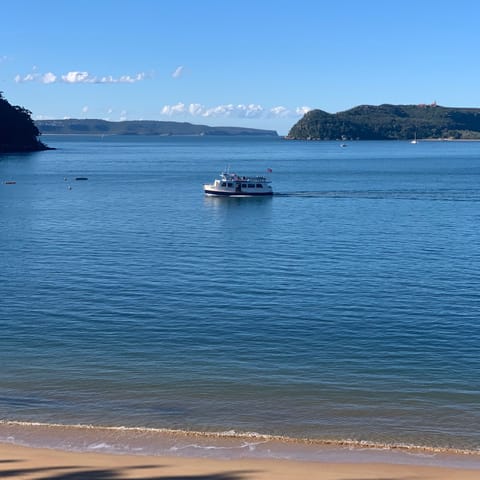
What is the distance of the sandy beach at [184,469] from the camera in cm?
2106

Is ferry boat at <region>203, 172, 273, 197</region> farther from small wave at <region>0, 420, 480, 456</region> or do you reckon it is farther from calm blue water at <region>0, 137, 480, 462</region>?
small wave at <region>0, 420, 480, 456</region>

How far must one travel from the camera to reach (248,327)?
1512 inches

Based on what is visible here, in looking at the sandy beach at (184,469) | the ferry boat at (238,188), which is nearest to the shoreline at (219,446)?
the sandy beach at (184,469)

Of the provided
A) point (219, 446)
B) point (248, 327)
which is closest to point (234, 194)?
point (248, 327)

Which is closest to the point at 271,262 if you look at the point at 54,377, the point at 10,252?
the point at 10,252

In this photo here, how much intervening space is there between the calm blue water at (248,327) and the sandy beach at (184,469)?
2.59 m

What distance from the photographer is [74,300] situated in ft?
144

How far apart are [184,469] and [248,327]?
1695 centimetres

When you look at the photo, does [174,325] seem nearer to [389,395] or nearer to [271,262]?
[389,395]

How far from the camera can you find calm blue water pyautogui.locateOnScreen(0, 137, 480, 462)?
89.1 ft

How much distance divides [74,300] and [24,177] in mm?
113699

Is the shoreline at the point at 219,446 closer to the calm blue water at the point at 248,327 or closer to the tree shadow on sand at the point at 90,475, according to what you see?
the calm blue water at the point at 248,327

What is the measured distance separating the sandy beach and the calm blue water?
2.59 metres

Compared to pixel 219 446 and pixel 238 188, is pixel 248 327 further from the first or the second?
pixel 238 188
